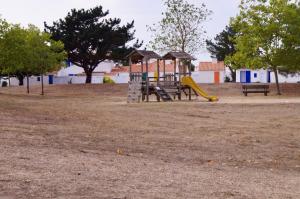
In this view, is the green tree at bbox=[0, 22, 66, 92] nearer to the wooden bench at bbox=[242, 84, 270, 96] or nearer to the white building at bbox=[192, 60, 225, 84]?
the wooden bench at bbox=[242, 84, 270, 96]

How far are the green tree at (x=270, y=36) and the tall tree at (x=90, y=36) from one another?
21.1 metres

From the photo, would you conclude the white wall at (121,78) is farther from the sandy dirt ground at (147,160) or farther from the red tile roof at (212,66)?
the sandy dirt ground at (147,160)

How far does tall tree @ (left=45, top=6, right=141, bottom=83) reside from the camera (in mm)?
69625

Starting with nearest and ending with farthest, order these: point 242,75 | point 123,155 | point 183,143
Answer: point 123,155, point 183,143, point 242,75

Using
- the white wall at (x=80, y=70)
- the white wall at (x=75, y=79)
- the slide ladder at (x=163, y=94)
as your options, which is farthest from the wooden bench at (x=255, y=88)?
the white wall at (x=80, y=70)

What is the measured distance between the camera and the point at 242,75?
89812 mm

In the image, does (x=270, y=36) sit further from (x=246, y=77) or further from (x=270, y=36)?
(x=246, y=77)

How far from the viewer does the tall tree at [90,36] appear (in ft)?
228

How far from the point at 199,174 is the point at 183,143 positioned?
4682mm

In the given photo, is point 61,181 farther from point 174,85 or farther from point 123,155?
point 174,85

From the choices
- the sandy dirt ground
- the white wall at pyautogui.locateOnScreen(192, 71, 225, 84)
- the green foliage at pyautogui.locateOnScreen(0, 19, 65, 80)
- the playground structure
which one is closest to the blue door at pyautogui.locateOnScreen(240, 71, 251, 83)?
the white wall at pyautogui.locateOnScreen(192, 71, 225, 84)

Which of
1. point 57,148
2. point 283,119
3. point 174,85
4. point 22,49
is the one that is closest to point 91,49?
point 22,49

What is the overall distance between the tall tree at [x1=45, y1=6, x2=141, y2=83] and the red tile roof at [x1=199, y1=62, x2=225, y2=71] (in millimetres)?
28658

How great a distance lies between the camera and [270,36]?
50812mm
